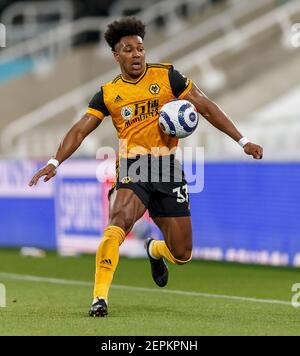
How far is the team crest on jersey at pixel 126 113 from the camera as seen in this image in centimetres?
973

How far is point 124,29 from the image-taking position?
964cm

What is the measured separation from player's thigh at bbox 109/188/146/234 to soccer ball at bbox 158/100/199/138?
0.61 metres

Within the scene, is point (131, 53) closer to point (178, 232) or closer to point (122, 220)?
point (122, 220)

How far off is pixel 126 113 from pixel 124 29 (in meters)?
0.69

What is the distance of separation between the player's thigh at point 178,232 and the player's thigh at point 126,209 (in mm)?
371

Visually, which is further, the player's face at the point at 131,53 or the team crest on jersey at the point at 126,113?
the team crest on jersey at the point at 126,113

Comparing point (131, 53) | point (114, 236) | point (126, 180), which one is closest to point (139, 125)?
point (126, 180)

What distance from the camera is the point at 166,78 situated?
9.85m

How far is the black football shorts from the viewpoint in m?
9.72
